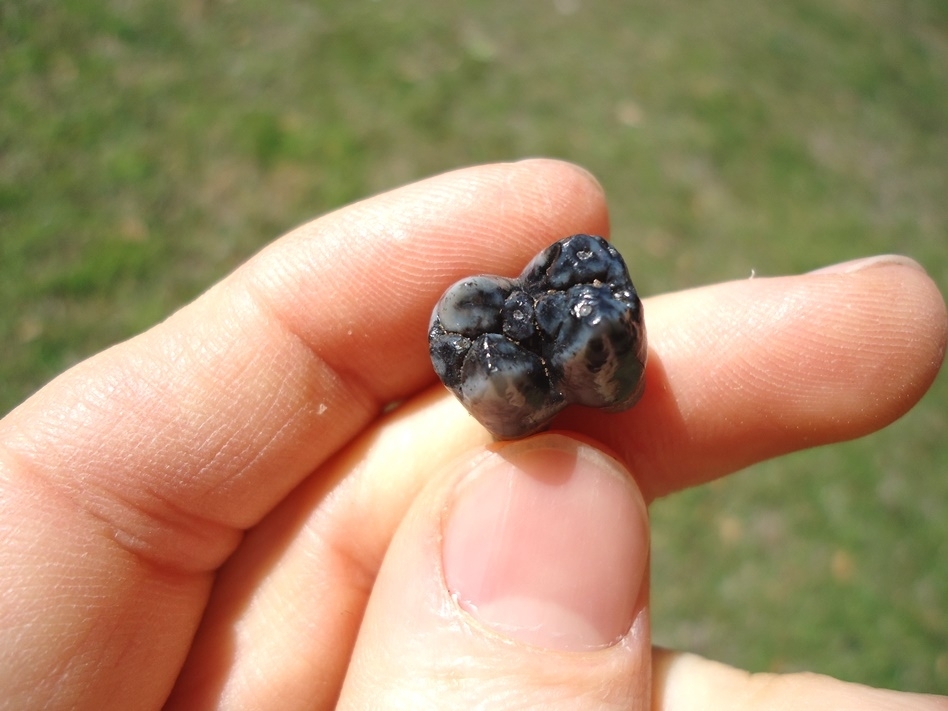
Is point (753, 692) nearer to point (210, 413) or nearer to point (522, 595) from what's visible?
point (522, 595)

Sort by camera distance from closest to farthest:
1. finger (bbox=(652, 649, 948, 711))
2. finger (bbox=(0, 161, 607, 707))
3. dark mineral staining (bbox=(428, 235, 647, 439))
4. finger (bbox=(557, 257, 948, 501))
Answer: dark mineral staining (bbox=(428, 235, 647, 439))
finger (bbox=(652, 649, 948, 711))
finger (bbox=(0, 161, 607, 707))
finger (bbox=(557, 257, 948, 501))

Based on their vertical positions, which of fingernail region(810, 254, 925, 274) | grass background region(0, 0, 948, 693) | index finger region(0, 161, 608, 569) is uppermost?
index finger region(0, 161, 608, 569)

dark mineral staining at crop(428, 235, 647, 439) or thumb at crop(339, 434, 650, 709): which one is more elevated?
dark mineral staining at crop(428, 235, 647, 439)

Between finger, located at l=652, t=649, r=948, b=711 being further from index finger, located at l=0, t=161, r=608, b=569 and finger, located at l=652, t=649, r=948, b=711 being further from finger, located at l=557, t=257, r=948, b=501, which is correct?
index finger, located at l=0, t=161, r=608, b=569

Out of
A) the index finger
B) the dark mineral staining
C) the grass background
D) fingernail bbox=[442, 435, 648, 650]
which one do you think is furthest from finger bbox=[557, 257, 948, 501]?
the grass background

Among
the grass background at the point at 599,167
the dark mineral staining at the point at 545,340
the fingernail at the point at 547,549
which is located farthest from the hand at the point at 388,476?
the grass background at the point at 599,167

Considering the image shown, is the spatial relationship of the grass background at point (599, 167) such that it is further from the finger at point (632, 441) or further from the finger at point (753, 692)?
the finger at point (632, 441)

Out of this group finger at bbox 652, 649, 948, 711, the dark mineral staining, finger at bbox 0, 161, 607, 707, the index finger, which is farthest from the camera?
the index finger
